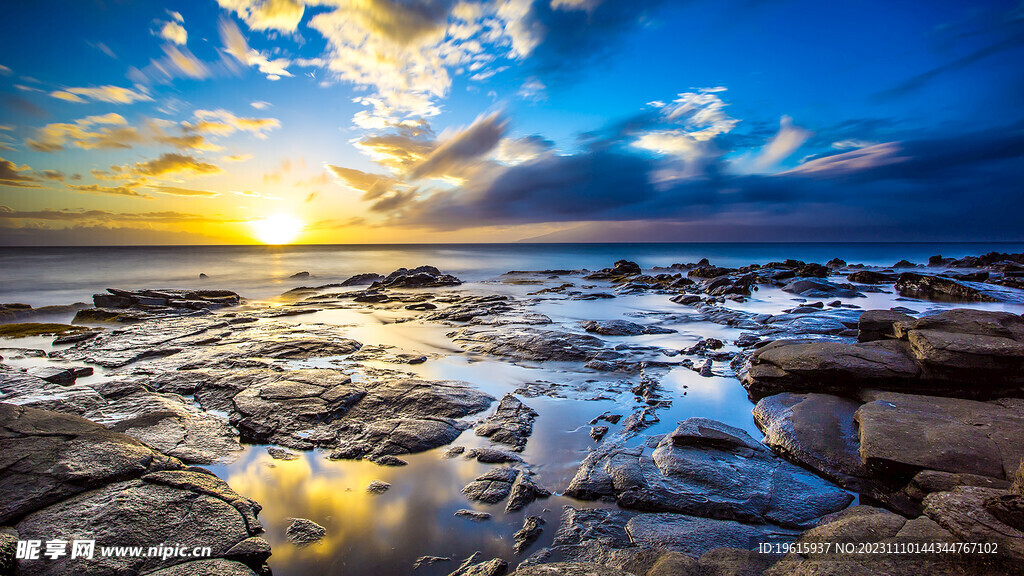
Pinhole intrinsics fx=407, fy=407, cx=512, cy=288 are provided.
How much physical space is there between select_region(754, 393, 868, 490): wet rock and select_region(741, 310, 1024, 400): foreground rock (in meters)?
0.55

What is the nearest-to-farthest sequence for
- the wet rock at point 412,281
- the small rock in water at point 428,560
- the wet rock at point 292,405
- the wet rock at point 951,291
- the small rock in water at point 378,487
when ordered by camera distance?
the small rock in water at point 428,560, the small rock in water at point 378,487, the wet rock at point 292,405, the wet rock at point 951,291, the wet rock at point 412,281

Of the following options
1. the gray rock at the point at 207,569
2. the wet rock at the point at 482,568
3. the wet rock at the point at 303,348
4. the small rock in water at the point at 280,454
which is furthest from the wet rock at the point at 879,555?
the wet rock at the point at 303,348

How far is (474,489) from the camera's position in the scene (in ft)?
15.4

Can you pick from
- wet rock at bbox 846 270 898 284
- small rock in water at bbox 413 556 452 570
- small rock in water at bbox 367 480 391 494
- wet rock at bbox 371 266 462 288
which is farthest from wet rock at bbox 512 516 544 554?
wet rock at bbox 846 270 898 284

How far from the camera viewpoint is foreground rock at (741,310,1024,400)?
6.22 m

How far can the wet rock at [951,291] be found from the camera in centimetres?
2016

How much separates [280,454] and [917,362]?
9898 mm

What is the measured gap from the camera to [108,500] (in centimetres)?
355

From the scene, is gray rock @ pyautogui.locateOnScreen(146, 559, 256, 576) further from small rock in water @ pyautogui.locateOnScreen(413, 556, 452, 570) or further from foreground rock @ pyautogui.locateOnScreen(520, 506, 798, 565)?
foreground rock @ pyautogui.locateOnScreen(520, 506, 798, 565)

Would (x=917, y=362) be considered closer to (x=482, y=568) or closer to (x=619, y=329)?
(x=619, y=329)

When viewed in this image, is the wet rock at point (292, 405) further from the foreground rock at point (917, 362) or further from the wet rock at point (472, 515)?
the foreground rock at point (917, 362)

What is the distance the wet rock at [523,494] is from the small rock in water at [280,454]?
2984mm

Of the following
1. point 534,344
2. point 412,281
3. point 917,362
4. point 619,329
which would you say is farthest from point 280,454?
point 412,281

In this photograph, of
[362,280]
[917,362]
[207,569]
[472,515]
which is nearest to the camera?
[207,569]
